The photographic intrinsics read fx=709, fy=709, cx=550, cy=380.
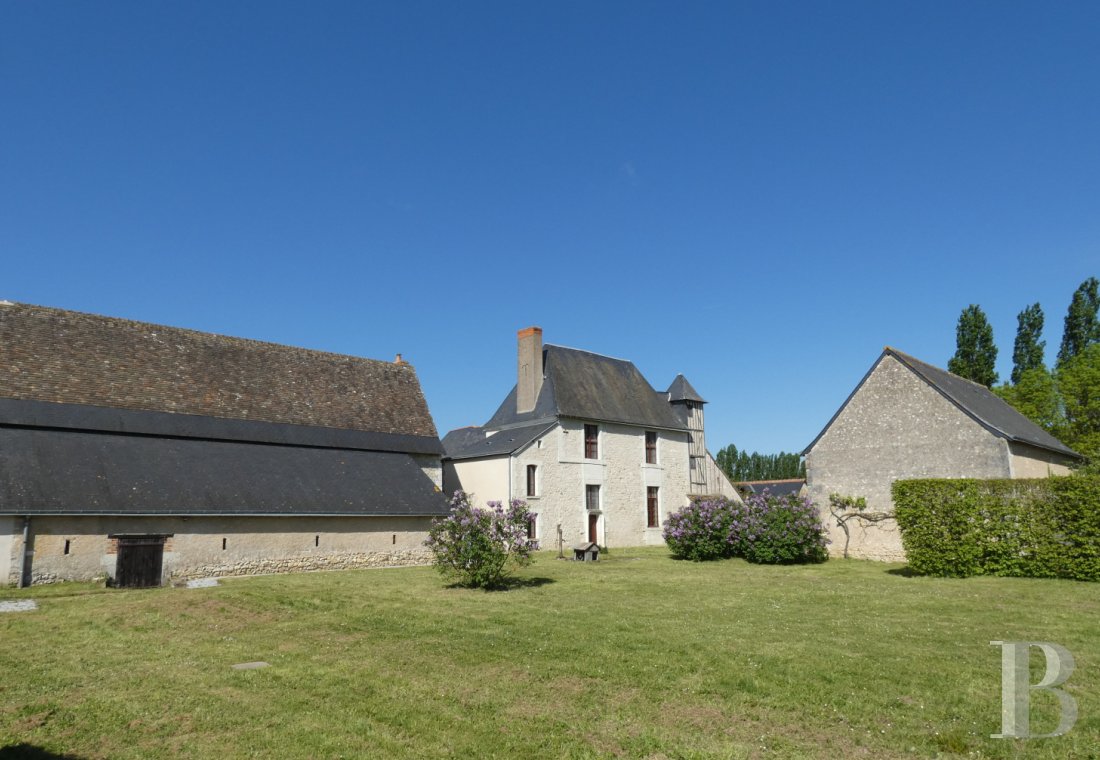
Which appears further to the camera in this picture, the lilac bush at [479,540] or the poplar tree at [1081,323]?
the poplar tree at [1081,323]

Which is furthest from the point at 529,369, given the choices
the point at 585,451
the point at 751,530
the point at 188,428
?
the point at 188,428

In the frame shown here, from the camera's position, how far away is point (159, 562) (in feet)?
53.2

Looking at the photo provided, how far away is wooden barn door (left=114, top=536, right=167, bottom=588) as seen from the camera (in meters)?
15.6

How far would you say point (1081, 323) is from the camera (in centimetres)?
3622

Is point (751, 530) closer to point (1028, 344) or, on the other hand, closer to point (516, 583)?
point (516, 583)

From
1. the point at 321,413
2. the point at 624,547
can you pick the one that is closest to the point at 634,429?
the point at 624,547

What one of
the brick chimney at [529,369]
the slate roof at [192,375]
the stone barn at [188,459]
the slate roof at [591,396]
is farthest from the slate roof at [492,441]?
the stone barn at [188,459]

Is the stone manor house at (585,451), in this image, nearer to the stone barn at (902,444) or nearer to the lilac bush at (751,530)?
the lilac bush at (751,530)

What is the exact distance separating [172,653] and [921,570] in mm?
14328

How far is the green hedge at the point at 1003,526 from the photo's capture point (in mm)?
13742

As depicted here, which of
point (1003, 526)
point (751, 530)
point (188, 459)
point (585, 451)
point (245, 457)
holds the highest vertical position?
point (585, 451)

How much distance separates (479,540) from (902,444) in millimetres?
12449

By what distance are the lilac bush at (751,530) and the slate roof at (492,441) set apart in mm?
7345

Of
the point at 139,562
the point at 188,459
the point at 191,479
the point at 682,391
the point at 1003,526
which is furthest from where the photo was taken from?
the point at 682,391
